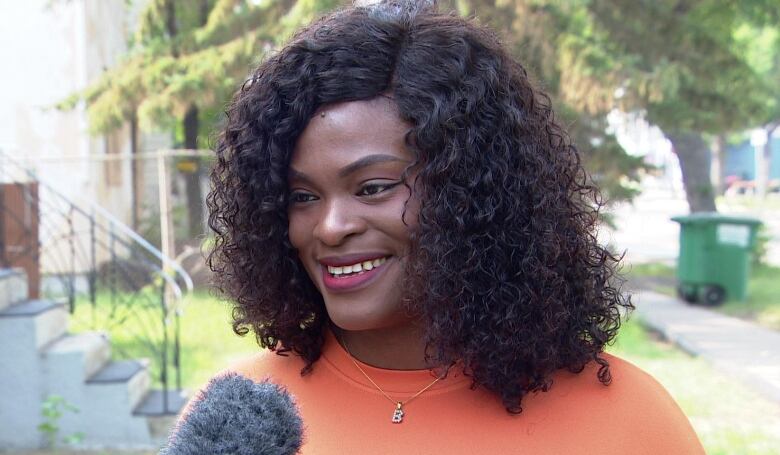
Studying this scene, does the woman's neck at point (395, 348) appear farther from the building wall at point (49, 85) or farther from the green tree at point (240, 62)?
the building wall at point (49, 85)

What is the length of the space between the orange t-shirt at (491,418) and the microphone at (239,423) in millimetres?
286

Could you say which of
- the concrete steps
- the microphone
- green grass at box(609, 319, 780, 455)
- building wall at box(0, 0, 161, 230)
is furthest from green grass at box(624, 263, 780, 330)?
building wall at box(0, 0, 161, 230)

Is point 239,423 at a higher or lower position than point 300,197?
lower

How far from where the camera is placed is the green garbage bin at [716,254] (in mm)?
11141

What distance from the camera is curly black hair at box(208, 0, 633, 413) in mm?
1604

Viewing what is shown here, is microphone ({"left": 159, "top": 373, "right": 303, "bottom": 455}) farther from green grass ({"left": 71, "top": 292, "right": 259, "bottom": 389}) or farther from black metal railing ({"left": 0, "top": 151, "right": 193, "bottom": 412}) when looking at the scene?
green grass ({"left": 71, "top": 292, "right": 259, "bottom": 389})

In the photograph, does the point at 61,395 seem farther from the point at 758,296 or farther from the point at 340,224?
the point at 758,296

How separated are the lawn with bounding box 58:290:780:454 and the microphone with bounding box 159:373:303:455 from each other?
296 centimetres

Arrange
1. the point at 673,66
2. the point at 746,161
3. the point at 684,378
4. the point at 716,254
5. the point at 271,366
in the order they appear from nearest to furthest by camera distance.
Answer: the point at 271,366
the point at 684,378
the point at 673,66
the point at 716,254
the point at 746,161

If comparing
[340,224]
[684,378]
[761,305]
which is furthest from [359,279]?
[761,305]

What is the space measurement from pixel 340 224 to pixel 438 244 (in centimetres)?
19

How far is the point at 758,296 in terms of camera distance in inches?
469

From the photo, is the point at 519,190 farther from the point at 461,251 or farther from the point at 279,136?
the point at 279,136

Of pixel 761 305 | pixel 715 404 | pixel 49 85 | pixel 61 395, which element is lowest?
pixel 761 305
